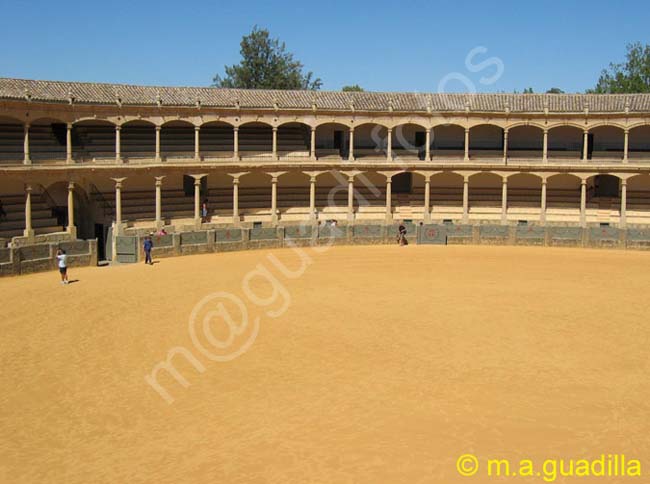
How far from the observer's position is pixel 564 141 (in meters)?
43.7

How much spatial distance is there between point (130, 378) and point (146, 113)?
23.9 m

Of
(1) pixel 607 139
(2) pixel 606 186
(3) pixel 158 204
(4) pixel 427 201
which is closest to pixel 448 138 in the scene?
(4) pixel 427 201

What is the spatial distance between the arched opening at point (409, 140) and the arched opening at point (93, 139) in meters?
17.4

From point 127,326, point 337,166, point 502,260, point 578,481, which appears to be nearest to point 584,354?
point 578,481

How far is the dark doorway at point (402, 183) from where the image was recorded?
4414cm

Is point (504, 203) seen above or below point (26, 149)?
below

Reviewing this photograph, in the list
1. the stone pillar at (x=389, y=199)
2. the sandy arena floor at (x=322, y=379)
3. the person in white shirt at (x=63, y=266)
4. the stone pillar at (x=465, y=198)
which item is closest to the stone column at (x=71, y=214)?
the sandy arena floor at (x=322, y=379)

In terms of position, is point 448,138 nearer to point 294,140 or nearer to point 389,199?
point 389,199

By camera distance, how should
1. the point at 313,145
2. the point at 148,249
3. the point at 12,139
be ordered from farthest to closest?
the point at 313,145 → the point at 12,139 → the point at 148,249

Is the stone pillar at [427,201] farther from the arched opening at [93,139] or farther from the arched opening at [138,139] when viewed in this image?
the arched opening at [93,139]

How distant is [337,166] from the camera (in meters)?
40.4

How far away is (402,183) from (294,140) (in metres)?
7.59

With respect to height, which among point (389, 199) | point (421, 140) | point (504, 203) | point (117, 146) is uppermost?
point (421, 140)

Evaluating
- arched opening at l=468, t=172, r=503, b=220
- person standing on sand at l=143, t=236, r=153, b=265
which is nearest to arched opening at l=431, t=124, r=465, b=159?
arched opening at l=468, t=172, r=503, b=220
